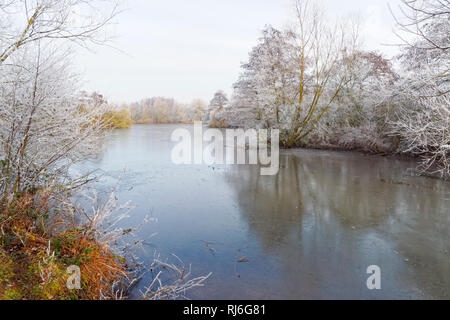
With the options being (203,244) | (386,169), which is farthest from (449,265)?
(386,169)

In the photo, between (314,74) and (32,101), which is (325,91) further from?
(32,101)

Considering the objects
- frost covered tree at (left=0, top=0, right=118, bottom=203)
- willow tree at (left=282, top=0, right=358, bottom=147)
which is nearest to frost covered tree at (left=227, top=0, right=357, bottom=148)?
willow tree at (left=282, top=0, right=358, bottom=147)

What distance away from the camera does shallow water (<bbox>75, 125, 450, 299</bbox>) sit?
3162 mm

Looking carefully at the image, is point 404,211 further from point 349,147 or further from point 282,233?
point 349,147

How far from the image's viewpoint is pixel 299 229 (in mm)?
4754

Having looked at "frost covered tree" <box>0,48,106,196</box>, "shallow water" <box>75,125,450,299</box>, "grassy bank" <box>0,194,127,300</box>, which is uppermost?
"frost covered tree" <box>0,48,106,196</box>

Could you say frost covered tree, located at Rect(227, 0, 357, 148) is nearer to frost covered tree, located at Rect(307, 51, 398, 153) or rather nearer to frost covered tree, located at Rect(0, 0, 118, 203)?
frost covered tree, located at Rect(307, 51, 398, 153)

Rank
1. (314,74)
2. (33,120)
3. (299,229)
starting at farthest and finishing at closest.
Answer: (314,74) < (299,229) < (33,120)

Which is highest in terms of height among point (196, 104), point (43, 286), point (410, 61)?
point (196, 104)

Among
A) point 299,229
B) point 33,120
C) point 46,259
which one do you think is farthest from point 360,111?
point 46,259

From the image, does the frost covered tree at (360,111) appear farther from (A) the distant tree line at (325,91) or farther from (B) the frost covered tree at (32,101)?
(B) the frost covered tree at (32,101)

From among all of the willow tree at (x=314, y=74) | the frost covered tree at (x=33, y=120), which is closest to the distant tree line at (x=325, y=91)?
the willow tree at (x=314, y=74)

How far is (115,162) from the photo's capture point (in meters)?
10.9
